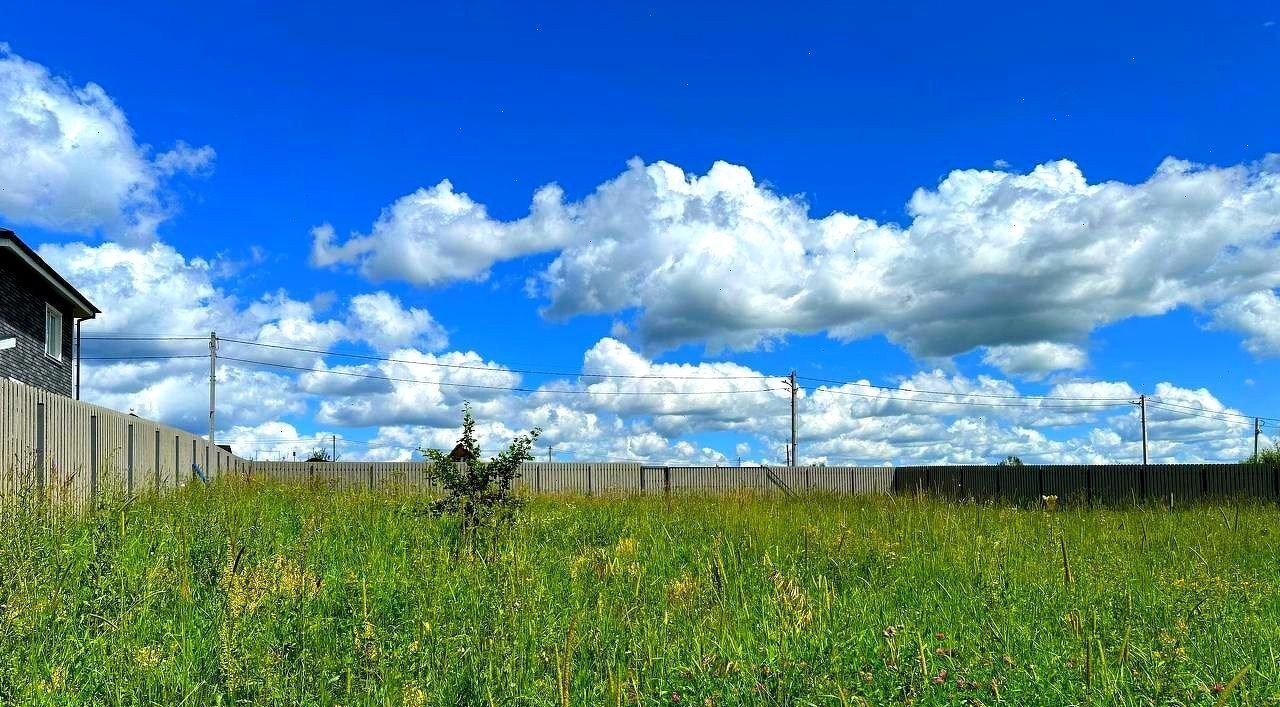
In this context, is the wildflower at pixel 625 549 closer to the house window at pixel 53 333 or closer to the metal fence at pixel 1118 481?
the metal fence at pixel 1118 481

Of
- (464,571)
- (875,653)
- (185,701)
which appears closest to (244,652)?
(185,701)

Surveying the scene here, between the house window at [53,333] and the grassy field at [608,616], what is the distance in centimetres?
1445

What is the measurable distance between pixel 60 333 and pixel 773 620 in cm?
2111

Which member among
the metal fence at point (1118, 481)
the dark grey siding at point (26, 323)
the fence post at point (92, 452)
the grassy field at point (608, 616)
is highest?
the dark grey siding at point (26, 323)

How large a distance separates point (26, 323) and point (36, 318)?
0.75 m

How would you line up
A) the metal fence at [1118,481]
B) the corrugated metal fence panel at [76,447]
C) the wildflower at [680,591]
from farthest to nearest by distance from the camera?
1. the metal fence at [1118,481]
2. the corrugated metal fence panel at [76,447]
3. the wildflower at [680,591]

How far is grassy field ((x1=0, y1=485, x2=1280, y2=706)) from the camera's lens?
3580 millimetres

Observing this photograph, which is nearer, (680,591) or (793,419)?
(680,591)

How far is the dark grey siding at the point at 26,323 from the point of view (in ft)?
55.8

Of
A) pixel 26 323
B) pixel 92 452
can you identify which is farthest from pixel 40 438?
pixel 26 323

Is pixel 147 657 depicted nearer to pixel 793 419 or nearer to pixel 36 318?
pixel 36 318

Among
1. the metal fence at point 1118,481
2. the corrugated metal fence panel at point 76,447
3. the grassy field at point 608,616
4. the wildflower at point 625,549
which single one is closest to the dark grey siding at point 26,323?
the corrugated metal fence panel at point 76,447

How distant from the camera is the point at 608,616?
5098 mm

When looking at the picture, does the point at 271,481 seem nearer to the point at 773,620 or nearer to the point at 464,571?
the point at 464,571
